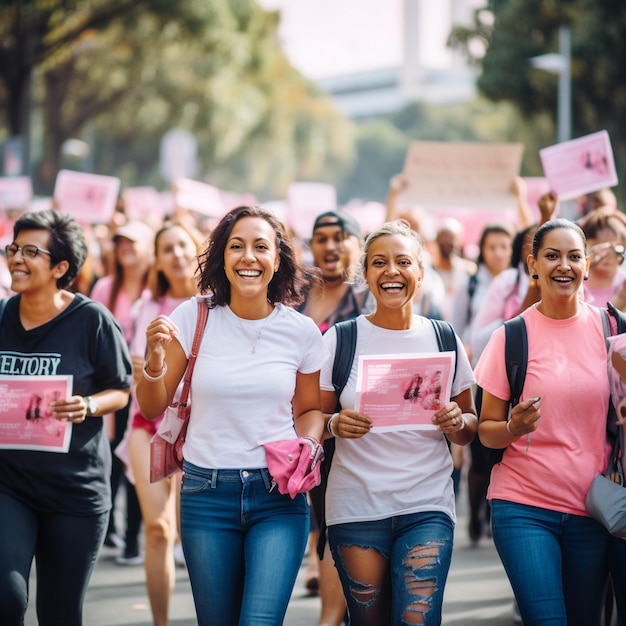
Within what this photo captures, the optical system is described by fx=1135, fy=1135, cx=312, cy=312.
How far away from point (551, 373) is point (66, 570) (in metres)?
1.98

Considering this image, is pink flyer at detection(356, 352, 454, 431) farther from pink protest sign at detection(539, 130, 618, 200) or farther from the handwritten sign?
the handwritten sign

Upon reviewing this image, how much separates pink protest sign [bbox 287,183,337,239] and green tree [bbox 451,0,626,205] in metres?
12.6

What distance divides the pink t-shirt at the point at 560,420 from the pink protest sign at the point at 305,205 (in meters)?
10.5

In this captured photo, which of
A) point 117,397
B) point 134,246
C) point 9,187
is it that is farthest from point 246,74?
point 117,397

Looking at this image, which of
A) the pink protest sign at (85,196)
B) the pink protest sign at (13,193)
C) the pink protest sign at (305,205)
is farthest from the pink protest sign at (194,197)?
the pink protest sign at (13,193)

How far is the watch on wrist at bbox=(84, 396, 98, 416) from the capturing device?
4.47 metres

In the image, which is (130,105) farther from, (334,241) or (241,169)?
(334,241)

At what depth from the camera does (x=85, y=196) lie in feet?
38.1

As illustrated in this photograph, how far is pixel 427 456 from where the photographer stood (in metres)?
4.23

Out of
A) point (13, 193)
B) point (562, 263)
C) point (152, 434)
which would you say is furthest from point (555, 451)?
point (13, 193)

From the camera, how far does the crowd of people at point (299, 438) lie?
3.96m

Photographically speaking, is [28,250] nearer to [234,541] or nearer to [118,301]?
[234,541]

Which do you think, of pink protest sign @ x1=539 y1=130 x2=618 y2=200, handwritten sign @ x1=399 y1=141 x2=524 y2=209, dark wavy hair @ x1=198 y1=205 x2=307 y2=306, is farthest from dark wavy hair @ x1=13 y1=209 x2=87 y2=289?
handwritten sign @ x1=399 y1=141 x2=524 y2=209

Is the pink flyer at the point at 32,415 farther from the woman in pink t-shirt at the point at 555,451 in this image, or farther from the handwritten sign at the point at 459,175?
the handwritten sign at the point at 459,175
